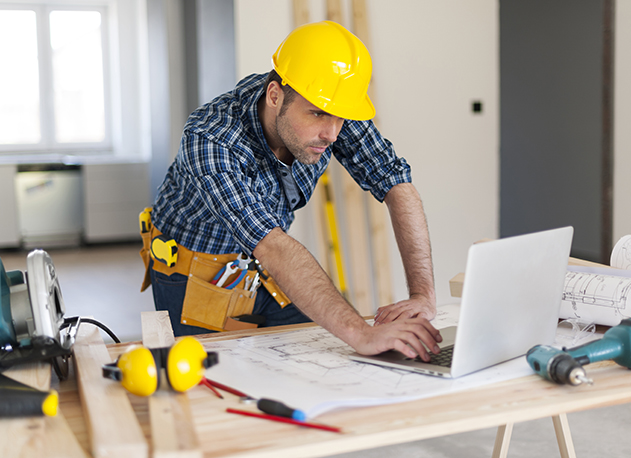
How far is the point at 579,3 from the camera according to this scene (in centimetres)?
564

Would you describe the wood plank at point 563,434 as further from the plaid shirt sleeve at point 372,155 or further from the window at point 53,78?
the window at point 53,78

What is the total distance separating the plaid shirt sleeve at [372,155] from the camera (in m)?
1.82

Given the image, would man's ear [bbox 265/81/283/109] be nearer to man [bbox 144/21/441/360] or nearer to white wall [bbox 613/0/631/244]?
man [bbox 144/21/441/360]

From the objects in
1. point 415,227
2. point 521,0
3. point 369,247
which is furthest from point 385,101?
point 521,0

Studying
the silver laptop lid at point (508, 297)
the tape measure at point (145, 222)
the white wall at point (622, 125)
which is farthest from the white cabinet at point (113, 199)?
the silver laptop lid at point (508, 297)

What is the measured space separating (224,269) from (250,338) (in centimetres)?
46

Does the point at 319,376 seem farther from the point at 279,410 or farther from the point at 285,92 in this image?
the point at 285,92

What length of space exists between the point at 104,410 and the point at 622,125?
3918mm

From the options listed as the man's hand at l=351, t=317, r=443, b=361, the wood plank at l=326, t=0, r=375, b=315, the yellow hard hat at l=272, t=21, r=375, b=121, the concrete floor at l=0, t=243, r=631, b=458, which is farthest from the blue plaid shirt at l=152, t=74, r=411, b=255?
the wood plank at l=326, t=0, r=375, b=315

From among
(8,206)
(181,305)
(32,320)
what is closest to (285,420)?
(32,320)

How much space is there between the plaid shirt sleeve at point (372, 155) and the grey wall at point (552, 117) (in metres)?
4.41

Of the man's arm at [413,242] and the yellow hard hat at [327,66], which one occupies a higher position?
the yellow hard hat at [327,66]

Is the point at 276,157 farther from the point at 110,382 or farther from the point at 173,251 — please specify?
the point at 110,382

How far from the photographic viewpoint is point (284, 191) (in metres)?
1.78
